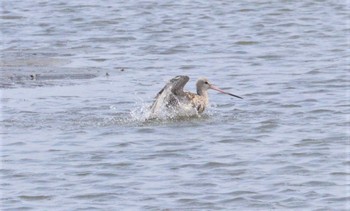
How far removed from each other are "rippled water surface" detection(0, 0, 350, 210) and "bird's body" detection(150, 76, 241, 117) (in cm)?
11

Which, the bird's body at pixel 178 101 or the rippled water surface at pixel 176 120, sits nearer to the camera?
the rippled water surface at pixel 176 120

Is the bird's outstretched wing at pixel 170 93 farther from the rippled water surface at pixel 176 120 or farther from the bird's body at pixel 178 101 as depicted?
the rippled water surface at pixel 176 120

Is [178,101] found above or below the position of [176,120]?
above

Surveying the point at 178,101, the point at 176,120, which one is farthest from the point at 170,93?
the point at 176,120

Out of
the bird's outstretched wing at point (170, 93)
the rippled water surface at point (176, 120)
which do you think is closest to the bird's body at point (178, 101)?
the bird's outstretched wing at point (170, 93)

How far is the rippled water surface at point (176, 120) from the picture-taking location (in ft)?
32.9

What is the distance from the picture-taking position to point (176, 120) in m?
13.0

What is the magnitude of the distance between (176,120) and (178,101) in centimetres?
19

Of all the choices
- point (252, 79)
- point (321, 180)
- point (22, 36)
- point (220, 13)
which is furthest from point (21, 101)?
point (220, 13)

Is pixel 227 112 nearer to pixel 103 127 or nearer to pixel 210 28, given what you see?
pixel 103 127

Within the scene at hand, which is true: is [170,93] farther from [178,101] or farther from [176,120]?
[176,120]

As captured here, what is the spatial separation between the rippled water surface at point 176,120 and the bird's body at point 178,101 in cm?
11

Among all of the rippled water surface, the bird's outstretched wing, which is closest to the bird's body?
the bird's outstretched wing

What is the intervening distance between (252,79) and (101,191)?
5420 mm
